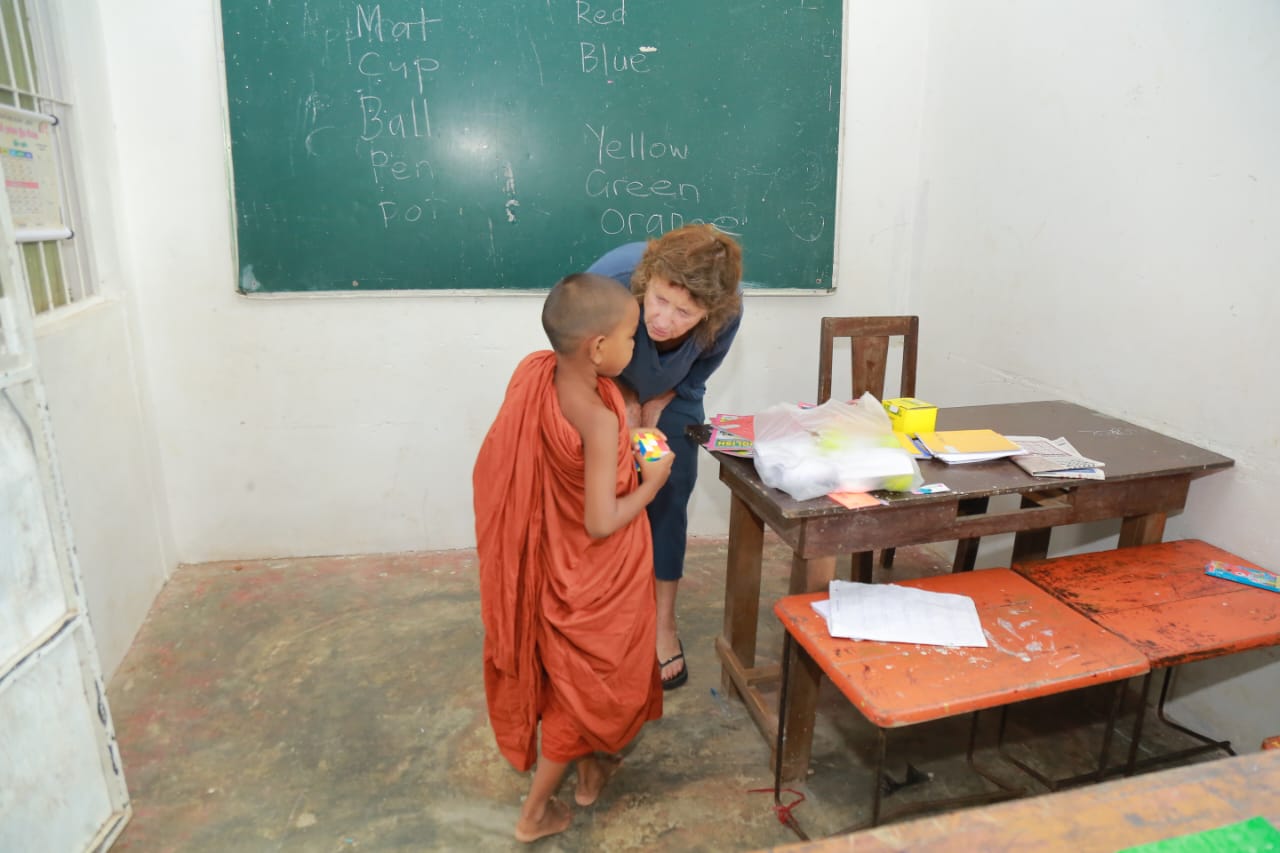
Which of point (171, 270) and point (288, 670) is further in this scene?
point (171, 270)

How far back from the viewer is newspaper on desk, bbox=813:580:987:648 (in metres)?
1.58

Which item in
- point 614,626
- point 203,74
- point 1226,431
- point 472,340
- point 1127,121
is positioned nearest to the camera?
point 614,626

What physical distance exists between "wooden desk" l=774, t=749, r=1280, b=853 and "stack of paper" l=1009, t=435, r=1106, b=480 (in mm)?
916

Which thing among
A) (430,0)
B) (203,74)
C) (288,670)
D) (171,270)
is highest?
(430,0)

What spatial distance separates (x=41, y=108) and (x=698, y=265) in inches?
82.3

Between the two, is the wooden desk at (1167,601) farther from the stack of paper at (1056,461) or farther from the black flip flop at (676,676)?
the black flip flop at (676,676)

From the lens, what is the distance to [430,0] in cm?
275

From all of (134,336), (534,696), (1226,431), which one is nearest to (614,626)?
(534,696)

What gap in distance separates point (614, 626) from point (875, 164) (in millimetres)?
2377

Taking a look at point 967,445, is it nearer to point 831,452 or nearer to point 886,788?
point 831,452

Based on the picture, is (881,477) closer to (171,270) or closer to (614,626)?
(614,626)

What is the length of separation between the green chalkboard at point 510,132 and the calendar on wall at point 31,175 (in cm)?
57

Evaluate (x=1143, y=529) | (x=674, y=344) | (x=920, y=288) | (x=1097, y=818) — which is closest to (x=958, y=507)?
(x=1143, y=529)

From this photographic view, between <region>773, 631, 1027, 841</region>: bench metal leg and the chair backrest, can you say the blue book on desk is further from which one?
the chair backrest
